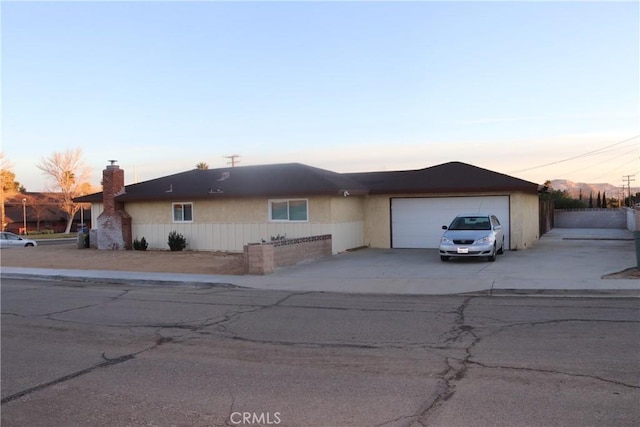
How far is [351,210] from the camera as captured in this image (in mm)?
25047

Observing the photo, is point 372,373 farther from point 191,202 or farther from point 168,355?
point 191,202

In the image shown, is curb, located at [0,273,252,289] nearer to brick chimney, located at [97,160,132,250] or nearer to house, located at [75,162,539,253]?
house, located at [75,162,539,253]

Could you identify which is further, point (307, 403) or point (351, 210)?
point (351, 210)

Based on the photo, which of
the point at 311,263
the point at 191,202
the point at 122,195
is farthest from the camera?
the point at 122,195

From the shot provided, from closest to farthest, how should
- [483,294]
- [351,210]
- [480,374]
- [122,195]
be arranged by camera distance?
[480,374]
[483,294]
[351,210]
[122,195]

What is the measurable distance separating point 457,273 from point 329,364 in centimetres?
962

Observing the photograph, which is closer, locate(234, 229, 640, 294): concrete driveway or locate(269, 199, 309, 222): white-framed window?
locate(234, 229, 640, 294): concrete driveway

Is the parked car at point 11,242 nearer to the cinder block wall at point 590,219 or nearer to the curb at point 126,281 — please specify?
the curb at point 126,281

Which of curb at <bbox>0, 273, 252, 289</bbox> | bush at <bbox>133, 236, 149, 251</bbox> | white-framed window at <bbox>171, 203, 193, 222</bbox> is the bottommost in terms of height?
curb at <bbox>0, 273, 252, 289</bbox>

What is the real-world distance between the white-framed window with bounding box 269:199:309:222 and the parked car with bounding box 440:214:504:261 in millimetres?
A: 6731

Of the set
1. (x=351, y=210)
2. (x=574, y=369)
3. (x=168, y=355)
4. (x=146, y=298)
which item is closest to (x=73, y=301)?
(x=146, y=298)

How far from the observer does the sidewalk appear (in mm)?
13211

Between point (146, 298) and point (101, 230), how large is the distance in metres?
17.3

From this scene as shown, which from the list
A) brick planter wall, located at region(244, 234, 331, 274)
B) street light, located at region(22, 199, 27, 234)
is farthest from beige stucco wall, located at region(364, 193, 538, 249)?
street light, located at region(22, 199, 27, 234)
